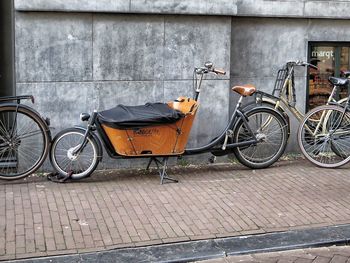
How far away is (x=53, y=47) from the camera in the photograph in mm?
7043

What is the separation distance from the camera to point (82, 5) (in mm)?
6980

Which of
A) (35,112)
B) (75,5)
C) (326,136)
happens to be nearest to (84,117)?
(35,112)

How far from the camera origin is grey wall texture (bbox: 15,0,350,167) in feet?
23.0

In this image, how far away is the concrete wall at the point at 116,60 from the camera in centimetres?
700

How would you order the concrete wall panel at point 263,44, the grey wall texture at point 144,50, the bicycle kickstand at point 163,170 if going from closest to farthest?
the bicycle kickstand at point 163,170 → the grey wall texture at point 144,50 → the concrete wall panel at point 263,44

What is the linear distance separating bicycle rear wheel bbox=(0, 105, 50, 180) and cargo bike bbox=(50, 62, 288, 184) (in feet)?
0.86

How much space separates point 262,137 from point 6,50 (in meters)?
3.52

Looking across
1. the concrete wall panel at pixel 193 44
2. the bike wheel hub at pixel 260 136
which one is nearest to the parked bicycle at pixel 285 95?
the bike wheel hub at pixel 260 136

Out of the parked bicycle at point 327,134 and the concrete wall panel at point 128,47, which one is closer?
the concrete wall panel at point 128,47

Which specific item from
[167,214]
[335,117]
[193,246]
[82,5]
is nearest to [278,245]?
[193,246]

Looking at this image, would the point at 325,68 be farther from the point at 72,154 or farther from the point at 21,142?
the point at 21,142

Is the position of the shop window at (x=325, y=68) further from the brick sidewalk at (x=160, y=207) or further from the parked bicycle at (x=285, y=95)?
the brick sidewalk at (x=160, y=207)

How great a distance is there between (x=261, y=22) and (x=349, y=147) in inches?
85.3

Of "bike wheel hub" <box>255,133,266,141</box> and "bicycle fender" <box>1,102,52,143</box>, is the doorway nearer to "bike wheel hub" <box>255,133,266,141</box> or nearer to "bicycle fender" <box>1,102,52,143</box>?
→ "bicycle fender" <box>1,102,52,143</box>
